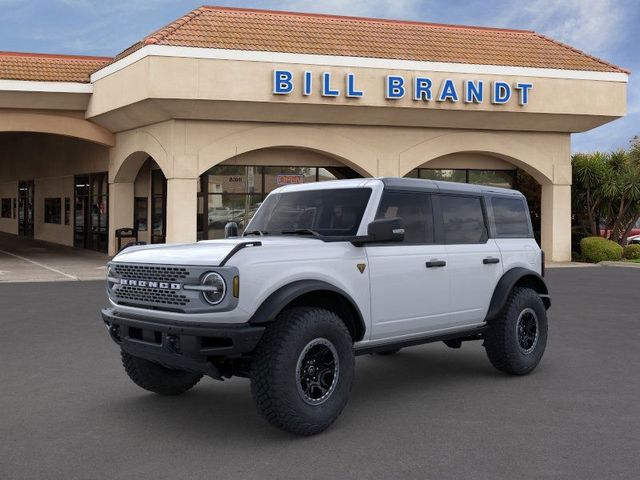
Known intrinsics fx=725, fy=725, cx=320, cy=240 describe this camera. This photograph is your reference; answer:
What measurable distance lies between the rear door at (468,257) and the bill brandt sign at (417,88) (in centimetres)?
1494

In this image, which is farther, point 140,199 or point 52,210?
point 52,210

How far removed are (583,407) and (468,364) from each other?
2012 millimetres

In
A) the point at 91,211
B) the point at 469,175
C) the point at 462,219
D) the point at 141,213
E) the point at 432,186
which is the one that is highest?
the point at 469,175

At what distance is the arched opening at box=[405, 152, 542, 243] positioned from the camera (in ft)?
88.6

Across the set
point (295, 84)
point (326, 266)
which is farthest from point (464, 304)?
point (295, 84)

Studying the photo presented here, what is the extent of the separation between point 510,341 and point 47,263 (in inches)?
767

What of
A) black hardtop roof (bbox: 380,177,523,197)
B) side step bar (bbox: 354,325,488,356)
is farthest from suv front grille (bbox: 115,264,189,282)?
black hardtop roof (bbox: 380,177,523,197)

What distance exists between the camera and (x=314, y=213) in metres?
6.77

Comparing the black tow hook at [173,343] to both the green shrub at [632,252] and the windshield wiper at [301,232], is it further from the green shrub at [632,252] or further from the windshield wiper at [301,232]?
the green shrub at [632,252]

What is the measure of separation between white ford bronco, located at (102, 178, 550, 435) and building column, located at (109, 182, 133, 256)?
20120 millimetres

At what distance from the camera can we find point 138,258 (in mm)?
5867

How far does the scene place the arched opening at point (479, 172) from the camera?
27.0 metres

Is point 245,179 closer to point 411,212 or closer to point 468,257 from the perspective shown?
point 468,257

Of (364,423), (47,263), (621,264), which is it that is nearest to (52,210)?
(47,263)
